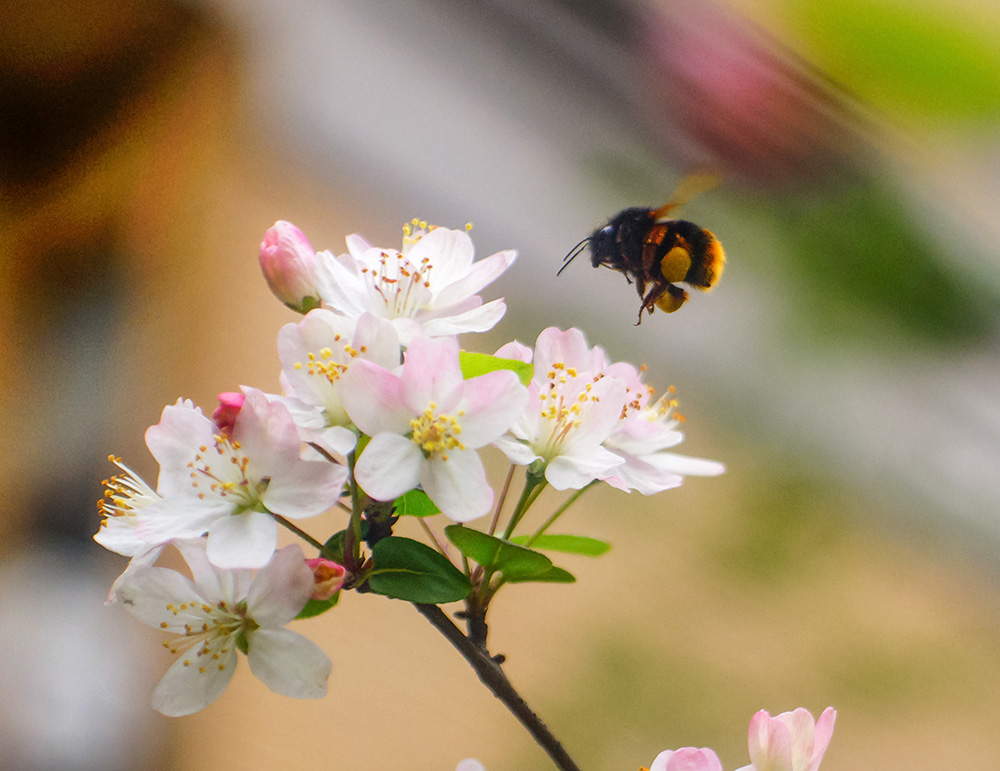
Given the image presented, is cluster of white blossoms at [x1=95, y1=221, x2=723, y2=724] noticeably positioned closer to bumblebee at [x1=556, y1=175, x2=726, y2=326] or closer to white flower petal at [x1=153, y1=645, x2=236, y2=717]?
white flower petal at [x1=153, y1=645, x2=236, y2=717]

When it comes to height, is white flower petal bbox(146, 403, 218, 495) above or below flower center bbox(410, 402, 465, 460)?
below

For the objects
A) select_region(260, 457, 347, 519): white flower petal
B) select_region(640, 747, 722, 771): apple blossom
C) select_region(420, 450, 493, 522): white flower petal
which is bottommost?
select_region(640, 747, 722, 771): apple blossom

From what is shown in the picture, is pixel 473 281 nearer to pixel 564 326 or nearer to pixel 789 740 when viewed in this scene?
pixel 789 740

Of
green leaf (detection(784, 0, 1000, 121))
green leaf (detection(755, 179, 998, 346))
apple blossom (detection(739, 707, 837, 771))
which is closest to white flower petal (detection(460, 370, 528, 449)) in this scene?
apple blossom (detection(739, 707, 837, 771))

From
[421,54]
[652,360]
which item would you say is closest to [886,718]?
[652,360]

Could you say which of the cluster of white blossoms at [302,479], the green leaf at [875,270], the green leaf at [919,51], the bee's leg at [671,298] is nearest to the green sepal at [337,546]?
the cluster of white blossoms at [302,479]

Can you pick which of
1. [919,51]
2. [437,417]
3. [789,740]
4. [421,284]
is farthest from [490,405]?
[919,51]
